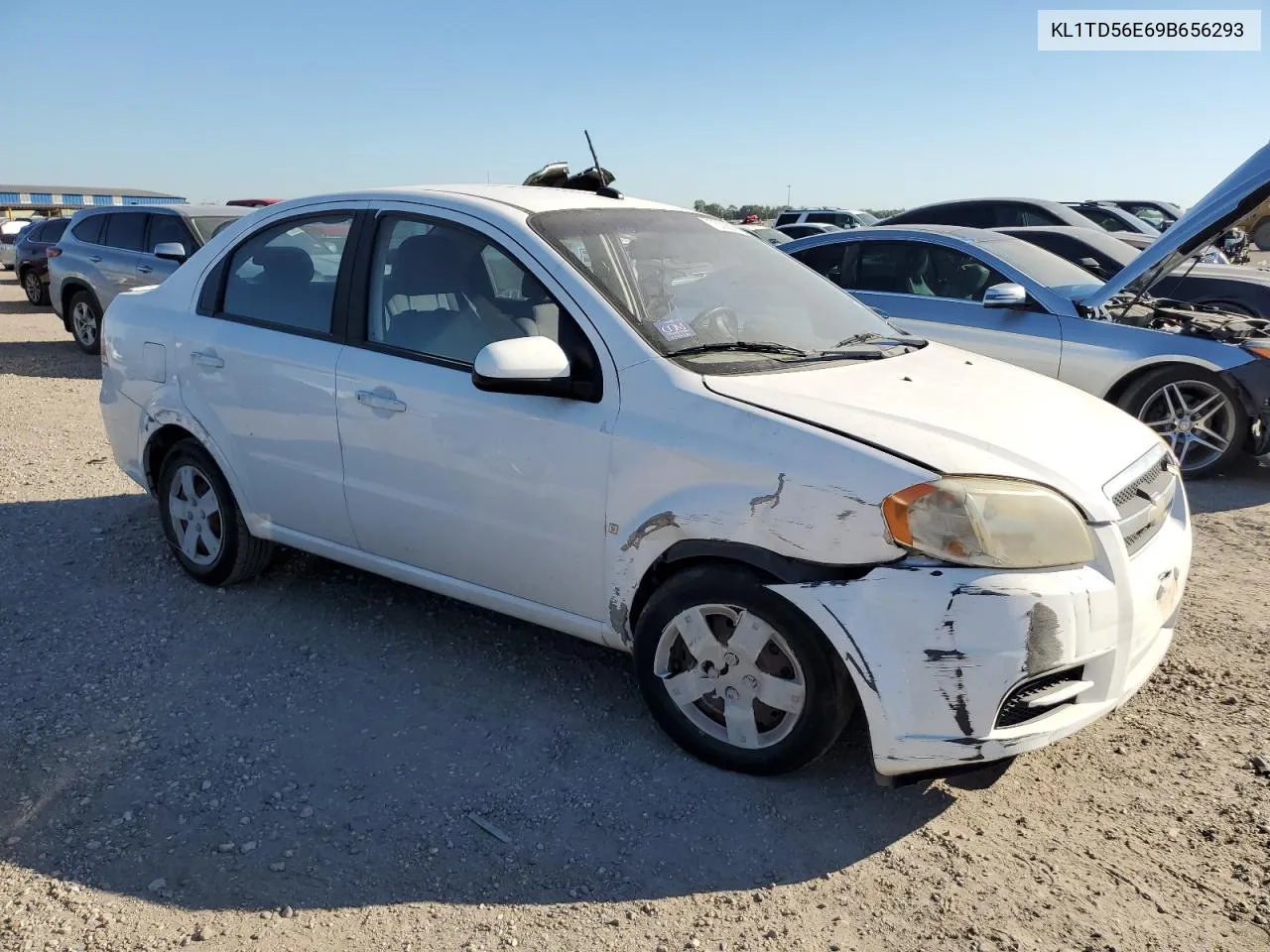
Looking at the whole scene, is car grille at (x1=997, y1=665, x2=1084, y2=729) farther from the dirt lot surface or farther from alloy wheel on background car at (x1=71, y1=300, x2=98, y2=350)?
alloy wheel on background car at (x1=71, y1=300, x2=98, y2=350)

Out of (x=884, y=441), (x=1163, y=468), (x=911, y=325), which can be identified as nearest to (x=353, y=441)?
(x=884, y=441)

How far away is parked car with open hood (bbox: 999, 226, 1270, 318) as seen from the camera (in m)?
8.98

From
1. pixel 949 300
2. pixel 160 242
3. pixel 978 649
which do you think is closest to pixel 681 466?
pixel 978 649

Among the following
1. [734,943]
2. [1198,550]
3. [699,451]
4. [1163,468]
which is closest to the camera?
[734,943]

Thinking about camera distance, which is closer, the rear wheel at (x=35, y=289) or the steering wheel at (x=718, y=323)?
the steering wheel at (x=718, y=323)

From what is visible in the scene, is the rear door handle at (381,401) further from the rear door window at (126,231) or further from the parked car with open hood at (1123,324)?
the rear door window at (126,231)

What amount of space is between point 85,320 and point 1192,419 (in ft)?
36.9

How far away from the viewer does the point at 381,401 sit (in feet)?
12.0

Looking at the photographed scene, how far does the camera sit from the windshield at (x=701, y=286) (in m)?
3.35

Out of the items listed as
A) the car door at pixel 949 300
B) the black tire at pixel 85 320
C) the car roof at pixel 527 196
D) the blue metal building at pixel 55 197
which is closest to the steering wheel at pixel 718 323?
the car roof at pixel 527 196

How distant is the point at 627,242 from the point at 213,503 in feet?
7.22

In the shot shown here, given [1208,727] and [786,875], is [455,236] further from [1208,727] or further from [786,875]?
[1208,727]

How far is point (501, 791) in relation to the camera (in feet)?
10.1

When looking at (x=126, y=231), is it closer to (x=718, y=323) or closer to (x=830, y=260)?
(x=830, y=260)
